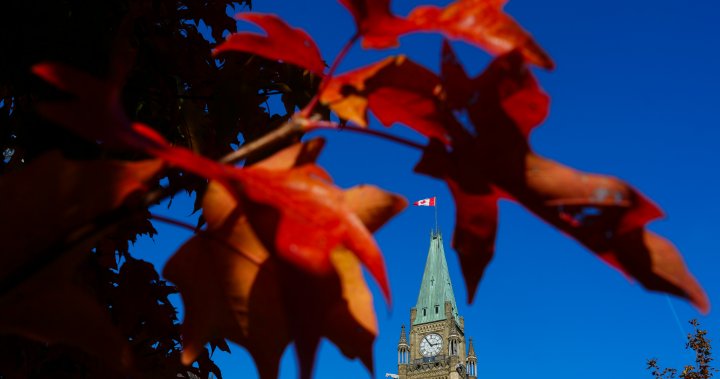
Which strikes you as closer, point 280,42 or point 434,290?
point 280,42

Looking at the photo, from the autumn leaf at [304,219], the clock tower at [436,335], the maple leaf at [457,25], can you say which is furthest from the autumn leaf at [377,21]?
the clock tower at [436,335]

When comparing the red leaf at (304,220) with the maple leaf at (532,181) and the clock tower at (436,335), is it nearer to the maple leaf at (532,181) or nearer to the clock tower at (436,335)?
the maple leaf at (532,181)

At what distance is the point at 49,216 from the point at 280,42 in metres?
0.24

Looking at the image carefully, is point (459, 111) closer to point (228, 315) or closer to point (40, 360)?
point (228, 315)

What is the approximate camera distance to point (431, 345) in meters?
36.6

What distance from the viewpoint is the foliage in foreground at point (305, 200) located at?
34 centimetres

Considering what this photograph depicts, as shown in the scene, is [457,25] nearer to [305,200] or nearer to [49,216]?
[305,200]

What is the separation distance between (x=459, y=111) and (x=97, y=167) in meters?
0.24

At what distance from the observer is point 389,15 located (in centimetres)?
44

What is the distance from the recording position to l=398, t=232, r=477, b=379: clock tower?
35.4m

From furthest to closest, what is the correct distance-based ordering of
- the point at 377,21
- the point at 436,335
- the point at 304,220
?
the point at 436,335
the point at 377,21
the point at 304,220

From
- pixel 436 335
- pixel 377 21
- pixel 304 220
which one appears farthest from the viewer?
pixel 436 335

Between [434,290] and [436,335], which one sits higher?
[434,290]

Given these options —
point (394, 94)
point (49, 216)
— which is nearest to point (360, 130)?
point (394, 94)
